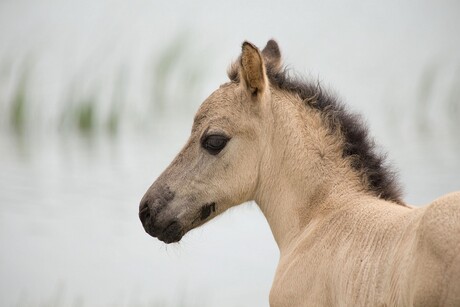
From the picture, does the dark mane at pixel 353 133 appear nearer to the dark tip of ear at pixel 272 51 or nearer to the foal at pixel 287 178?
the foal at pixel 287 178

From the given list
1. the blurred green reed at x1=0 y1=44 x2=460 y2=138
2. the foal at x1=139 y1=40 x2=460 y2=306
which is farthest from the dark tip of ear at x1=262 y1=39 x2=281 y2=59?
the blurred green reed at x1=0 y1=44 x2=460 y2=138

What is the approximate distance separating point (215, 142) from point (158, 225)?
1.85 ft

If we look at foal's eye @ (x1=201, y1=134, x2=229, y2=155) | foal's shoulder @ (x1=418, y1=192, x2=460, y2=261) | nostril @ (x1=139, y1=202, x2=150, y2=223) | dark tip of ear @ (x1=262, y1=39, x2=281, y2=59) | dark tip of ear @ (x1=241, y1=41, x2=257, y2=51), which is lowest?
nostril @ (x1=139, y1=202, x2=150, y2=223)

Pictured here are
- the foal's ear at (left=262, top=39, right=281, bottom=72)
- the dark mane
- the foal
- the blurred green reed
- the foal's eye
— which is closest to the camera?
the foal

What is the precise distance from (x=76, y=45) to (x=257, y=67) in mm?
7488

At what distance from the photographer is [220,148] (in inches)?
208

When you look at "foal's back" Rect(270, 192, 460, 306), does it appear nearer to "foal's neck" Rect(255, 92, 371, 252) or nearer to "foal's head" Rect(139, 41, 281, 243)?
"foal's neck" Rect(255, 92, 371, 252)

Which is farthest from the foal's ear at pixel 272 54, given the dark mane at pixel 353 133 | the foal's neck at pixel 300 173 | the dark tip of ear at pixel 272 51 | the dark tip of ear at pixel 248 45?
the dark tip of ear at pixel 248 45

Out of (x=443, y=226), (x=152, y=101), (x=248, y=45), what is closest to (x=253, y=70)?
(x=248, y=45)

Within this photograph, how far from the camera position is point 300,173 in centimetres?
514

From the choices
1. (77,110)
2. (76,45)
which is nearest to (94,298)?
(77,110)

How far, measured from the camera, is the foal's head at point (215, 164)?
5.27m

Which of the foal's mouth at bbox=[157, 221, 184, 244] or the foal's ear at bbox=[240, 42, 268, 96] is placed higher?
the foal's ear at bbox=[240, 42, 268, 96]

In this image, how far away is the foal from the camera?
4656mm
